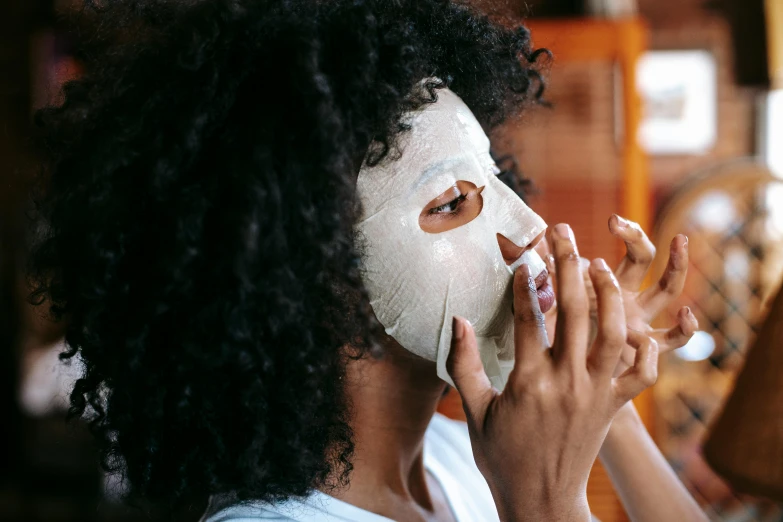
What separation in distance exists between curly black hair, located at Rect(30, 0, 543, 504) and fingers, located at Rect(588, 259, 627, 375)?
245 mm

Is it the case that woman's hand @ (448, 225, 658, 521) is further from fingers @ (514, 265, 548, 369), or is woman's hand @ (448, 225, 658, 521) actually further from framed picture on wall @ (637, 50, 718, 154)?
framed picture on wall @ (637, 50, 718, 154)

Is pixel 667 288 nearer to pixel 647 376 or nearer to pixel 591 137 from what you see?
pixel 647 376

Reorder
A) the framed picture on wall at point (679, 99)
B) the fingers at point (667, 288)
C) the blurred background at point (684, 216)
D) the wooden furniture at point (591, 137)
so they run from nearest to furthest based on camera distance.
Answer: the fingers at point (667, 288) → the wooden furniture at point (591, 137) → the blurred background at point (684, 216) → the framed picture on wall at point (679, 99)

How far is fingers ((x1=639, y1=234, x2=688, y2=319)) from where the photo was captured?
30.8 inches

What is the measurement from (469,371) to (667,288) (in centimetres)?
35

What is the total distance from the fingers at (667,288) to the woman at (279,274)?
0.04m

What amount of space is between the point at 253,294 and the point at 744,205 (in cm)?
287

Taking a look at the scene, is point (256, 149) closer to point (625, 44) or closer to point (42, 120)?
point (42, 120)

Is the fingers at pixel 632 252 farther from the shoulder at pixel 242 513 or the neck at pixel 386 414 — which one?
the shoulder at pixel 242 513

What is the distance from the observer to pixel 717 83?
3.07 meters

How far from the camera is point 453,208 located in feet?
2.33

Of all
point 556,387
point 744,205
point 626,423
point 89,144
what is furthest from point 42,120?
point 744,205

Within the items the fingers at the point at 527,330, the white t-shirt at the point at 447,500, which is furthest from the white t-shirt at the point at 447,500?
the fingers at the point at 527,330

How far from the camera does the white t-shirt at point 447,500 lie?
0.70 meters
